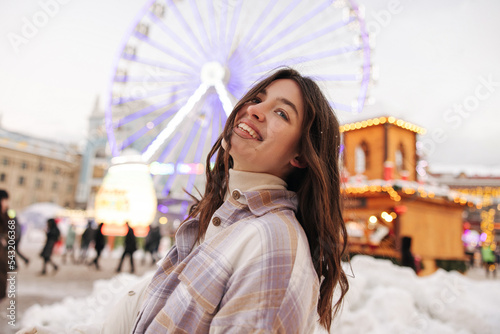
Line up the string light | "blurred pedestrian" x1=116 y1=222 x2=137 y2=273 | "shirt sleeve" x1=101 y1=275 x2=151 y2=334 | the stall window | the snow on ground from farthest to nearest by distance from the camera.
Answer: the stall window, the string light, "blurred pedestrian" x1=116 y1=222 x2=137 y2=273, the snow on ground, "shirt sleeve" x1=101 y1=275 x2=151 y2=334

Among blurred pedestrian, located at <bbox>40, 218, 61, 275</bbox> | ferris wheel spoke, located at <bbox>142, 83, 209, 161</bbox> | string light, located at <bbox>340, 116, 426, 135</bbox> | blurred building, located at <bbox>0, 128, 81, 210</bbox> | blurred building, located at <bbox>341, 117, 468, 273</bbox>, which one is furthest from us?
blurred building, located at <bbox>0, 128, 81, 210</bbox>

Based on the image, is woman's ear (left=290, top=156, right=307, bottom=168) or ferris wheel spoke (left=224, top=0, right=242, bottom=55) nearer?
woman's ear (left=290, top=156, right=307, bottom=168)

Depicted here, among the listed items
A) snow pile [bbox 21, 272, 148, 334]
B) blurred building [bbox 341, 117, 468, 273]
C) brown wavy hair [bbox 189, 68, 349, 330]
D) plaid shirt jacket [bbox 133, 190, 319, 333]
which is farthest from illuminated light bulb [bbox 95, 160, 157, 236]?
plaid shirt jacket [bbox 133, 190, 319, 333]

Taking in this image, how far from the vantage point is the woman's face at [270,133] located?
1390 mm

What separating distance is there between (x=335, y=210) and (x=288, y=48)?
31.5 ft

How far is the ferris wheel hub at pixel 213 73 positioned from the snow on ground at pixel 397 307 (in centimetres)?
704

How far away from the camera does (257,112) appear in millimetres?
1399

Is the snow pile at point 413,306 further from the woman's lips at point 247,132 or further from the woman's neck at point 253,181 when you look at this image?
the woman's lips at point 247,132

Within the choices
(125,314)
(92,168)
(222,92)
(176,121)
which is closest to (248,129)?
(125,314)

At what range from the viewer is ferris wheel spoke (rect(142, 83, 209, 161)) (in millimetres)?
10930

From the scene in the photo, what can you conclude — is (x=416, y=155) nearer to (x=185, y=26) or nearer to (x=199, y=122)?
(x=199, y=122)

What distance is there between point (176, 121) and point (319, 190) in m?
10.2

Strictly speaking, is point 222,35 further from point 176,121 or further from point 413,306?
point 413,306

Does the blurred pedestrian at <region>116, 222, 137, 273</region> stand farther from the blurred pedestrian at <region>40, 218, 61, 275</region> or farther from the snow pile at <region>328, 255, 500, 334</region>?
the snow pile at <region>328, 255, 500, 334</region>
